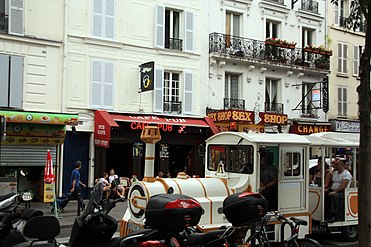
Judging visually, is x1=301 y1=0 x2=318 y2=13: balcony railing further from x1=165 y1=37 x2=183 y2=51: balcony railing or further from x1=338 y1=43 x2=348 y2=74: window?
x1=165 y1=37 x2=183 y2=51: balcony railing

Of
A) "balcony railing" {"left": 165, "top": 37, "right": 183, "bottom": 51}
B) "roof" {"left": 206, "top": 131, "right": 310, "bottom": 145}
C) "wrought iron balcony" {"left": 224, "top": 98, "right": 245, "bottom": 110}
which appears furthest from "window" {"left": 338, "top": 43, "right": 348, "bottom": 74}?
"roof" {"left": 206, "top": 131, "right": 310, "bottom": 145}

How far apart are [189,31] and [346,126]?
11.0 meters

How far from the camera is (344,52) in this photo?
27781 millimetres

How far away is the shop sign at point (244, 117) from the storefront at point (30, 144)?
6.65 m

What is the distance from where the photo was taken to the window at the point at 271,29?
25.2 meters

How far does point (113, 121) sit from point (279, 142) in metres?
10.1

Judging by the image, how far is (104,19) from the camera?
64.7 feet

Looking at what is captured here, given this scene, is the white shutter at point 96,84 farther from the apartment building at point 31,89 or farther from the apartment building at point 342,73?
the apartment building at point 342,73

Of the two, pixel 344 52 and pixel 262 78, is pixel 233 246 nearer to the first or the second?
pixel 262 78

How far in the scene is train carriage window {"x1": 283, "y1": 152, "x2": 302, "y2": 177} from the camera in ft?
33.7

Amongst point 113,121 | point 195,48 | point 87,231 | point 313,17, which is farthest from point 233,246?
point 313,17

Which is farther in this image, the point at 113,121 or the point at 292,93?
the point at 292,93

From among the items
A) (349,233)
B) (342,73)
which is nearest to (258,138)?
(349,233)

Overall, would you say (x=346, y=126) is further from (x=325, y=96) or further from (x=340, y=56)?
(x=340, y=56)
